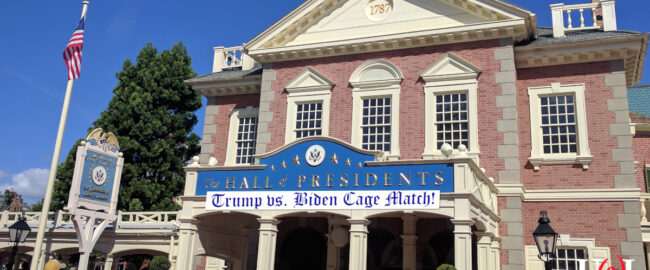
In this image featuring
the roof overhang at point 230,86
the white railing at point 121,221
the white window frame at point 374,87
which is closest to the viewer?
the white window frame at point 374,87

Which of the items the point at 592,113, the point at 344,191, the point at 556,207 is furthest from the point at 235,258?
the point at 592,113

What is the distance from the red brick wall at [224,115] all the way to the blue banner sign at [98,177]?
13.1 feet

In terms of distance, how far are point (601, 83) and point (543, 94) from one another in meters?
1.78

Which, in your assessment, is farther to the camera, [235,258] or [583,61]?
[235,258]

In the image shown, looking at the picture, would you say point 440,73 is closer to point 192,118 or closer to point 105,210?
point 105,210

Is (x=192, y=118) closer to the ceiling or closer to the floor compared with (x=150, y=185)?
closer to the ceiling

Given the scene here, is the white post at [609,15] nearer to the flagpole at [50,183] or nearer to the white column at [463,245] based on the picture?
the white column at [463,245]

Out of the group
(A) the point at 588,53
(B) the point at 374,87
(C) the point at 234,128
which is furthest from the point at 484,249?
(C) the point at 234,128

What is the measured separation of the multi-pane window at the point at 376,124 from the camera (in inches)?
768

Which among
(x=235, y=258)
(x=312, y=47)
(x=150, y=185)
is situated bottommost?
(x=235, y=258)

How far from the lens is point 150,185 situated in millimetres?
30156

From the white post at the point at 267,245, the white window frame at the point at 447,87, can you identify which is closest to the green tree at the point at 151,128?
the white post at the point at 267,245

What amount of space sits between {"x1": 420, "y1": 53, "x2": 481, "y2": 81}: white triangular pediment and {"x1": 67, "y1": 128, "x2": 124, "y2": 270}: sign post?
12005 millimetres

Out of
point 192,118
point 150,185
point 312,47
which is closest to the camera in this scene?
point 312,47
